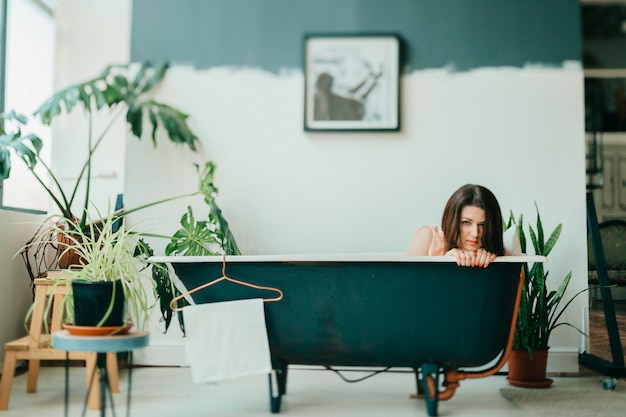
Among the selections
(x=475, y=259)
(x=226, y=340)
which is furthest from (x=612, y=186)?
(x=226, y=340)

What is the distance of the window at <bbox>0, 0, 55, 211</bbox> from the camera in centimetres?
331

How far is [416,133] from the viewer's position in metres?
3.36

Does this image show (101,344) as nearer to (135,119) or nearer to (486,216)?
(486,216)

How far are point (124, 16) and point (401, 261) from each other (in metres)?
2.99

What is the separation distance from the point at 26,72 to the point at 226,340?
2.41m

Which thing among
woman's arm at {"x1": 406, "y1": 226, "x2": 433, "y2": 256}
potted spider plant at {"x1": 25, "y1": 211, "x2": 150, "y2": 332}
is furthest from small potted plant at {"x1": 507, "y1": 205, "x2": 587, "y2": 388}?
potted spider plant at {"x1": 25, "y1": 211, "x2": 150, "y2": 332}

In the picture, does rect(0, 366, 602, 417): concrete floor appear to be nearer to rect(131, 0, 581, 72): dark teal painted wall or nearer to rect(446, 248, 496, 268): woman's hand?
rect(446, 248, 496, 268): woman's hand

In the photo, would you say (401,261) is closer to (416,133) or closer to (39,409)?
(416,133)

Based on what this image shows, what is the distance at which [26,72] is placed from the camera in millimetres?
3574

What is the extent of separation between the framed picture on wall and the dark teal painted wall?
0.26ft

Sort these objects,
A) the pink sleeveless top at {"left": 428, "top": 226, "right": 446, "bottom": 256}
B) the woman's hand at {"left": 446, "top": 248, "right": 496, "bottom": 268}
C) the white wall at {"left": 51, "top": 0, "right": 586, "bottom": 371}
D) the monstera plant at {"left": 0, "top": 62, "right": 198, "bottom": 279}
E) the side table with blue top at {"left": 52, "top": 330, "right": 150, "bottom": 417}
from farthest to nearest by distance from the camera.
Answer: the white wall at {"left": 51, "top": 0, "right": 586, "bottom": 371}
the monstera plant at {"left": 0, "top": 62, "right": 198, "bottom": 279}
the pink sleeveless top at {"left": 428, "top": 226, "right": 446, "bottom": 256}
the woman's hand at {"left": 446, "top": 248, "right": 496, "bottom": 268}
the side table with blue top at {"left": 52, "top": 330, "right": 150, "bottom": 417}

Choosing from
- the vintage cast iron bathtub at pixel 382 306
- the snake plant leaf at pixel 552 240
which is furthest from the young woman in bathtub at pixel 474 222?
the snake plant leaf at pixel 552 240

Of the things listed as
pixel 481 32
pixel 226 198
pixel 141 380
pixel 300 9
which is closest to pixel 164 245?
pixel 226 198

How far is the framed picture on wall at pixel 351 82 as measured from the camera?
335 centimetres
